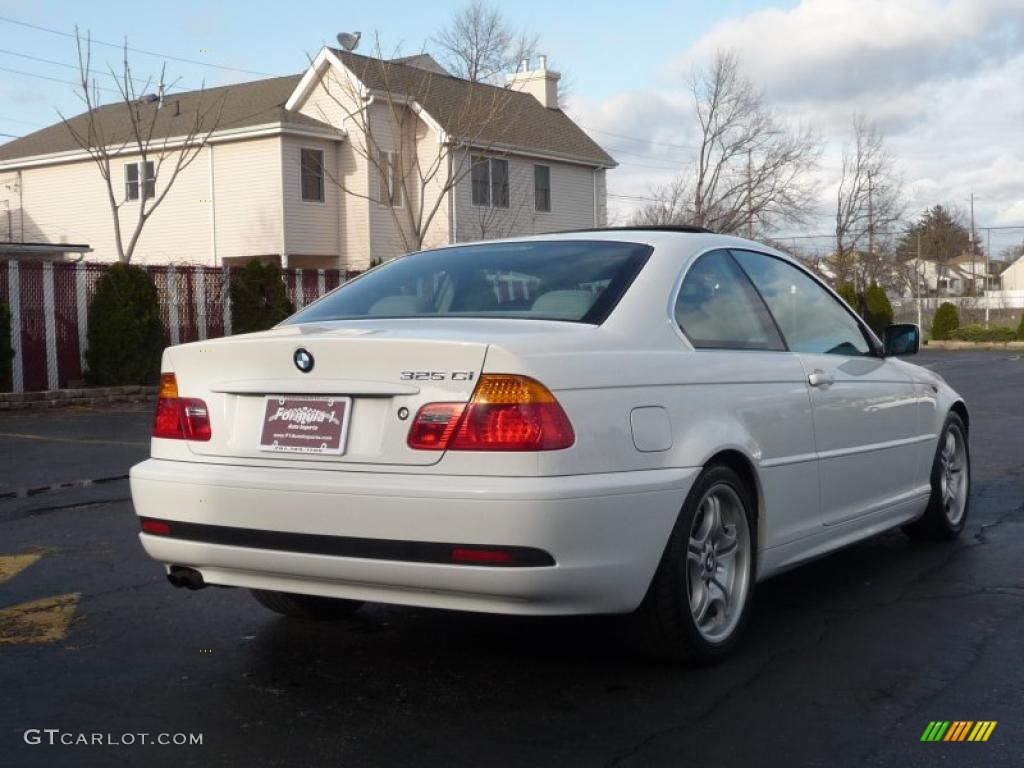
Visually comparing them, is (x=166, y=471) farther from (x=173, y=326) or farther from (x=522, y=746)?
(x=173, y=326)

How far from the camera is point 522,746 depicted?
3795 mm

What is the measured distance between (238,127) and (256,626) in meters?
28.6

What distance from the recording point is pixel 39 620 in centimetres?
533

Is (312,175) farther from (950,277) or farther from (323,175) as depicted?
(950,277)

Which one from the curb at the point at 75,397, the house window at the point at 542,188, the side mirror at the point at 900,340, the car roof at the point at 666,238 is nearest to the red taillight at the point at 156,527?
the car roof at the point at 666,238

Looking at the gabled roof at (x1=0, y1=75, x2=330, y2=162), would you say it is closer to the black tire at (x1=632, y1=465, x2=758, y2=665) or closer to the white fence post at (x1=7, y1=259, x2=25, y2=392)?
the white fence post at (x1=7, y1=259, x2=25, y2=392)

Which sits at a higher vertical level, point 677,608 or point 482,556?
point 482,556

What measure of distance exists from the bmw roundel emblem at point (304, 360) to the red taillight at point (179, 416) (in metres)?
0.45

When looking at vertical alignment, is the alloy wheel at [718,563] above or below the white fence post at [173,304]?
below

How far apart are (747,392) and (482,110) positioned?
2836 centimetres

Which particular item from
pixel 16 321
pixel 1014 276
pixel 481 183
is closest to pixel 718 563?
pixel 16 321

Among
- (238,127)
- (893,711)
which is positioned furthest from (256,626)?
(238,127)

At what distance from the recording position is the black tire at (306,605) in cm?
523

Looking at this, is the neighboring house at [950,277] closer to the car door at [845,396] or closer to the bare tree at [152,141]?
the bare tree at [152,141]
